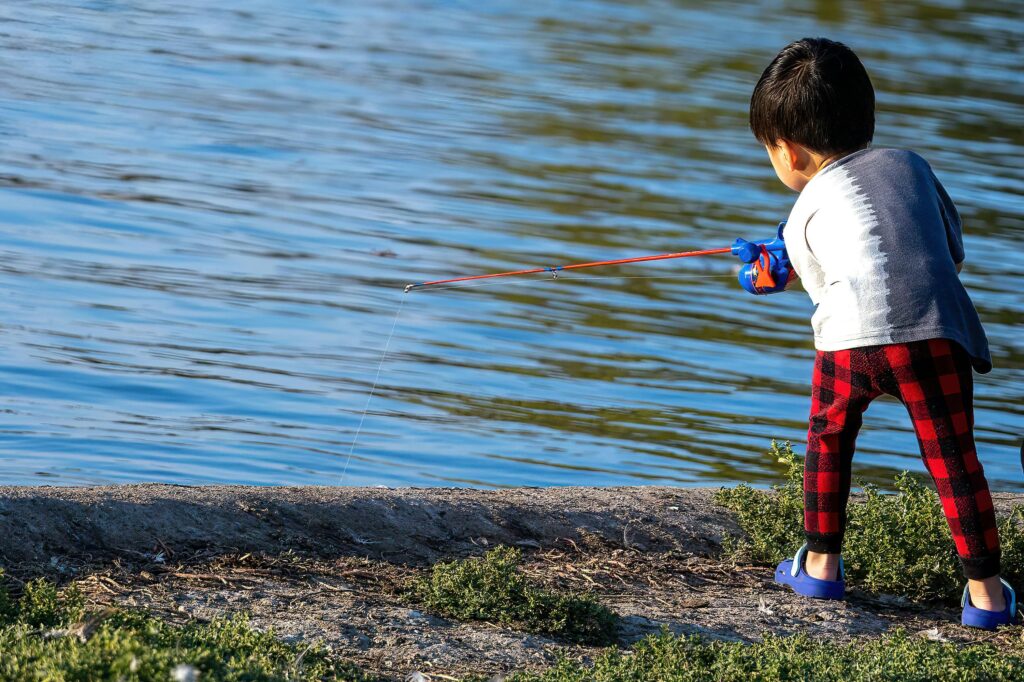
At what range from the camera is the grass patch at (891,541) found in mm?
4766

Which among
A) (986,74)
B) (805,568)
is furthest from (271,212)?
(986,74)

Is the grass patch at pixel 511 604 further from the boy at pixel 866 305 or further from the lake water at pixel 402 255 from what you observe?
the lake water at pixel 402 255

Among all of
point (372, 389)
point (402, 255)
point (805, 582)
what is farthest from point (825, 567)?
point (402, 255)

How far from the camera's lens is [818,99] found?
4.53 metres

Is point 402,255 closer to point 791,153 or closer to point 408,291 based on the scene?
point 408,291

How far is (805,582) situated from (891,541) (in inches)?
13.9

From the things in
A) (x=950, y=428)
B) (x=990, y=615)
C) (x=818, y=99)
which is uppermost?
(x=818, y=99)

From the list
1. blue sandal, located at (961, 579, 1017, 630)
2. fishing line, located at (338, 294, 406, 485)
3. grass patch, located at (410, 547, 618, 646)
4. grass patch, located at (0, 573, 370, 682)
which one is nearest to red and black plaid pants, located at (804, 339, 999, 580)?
blue sandal, located at (961, 579, 1017, 630)

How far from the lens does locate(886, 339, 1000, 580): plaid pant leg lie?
14.4 ft

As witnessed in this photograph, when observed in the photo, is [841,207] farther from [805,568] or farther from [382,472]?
[382,472]

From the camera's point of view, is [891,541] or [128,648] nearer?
[128,648]

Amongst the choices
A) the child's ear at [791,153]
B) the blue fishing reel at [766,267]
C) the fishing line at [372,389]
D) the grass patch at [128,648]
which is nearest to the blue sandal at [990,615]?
the blue fishing reel at [766,267]

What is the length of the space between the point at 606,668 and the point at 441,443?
12.5ft

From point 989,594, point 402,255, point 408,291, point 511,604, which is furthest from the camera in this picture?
point 402,255
